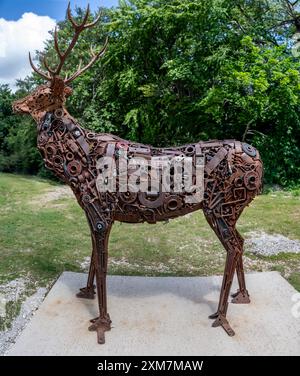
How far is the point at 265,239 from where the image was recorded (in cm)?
699

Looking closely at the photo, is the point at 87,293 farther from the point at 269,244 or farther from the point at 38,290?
the point at 269,244

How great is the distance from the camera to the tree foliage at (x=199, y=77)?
11.1m

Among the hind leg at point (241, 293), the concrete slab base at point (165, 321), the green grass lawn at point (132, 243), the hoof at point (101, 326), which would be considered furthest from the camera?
the green grass lawn at point (132, 243)

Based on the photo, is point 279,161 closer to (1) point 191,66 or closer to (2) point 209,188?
(1) point 191,66

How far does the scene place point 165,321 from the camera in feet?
12.7

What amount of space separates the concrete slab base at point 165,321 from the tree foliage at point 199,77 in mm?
7368

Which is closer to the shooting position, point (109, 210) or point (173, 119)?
point (109, 210)

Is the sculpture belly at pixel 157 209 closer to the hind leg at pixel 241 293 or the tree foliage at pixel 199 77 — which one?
the hind leg at pixel 241 293

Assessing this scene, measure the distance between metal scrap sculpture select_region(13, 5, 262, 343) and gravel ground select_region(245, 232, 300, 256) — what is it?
2.85 m

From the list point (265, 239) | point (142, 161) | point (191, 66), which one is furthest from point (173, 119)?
point (142, 161)

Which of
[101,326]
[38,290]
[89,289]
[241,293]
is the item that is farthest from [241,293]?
[38,290]

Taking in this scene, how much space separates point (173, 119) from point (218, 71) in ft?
7.95

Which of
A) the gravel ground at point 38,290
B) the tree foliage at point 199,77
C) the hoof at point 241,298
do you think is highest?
the tree foliage at point 199,77

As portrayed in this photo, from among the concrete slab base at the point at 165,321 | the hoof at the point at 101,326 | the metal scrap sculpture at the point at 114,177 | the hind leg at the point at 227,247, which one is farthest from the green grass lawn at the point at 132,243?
the metal scrap sculpture at the point at 114,177
